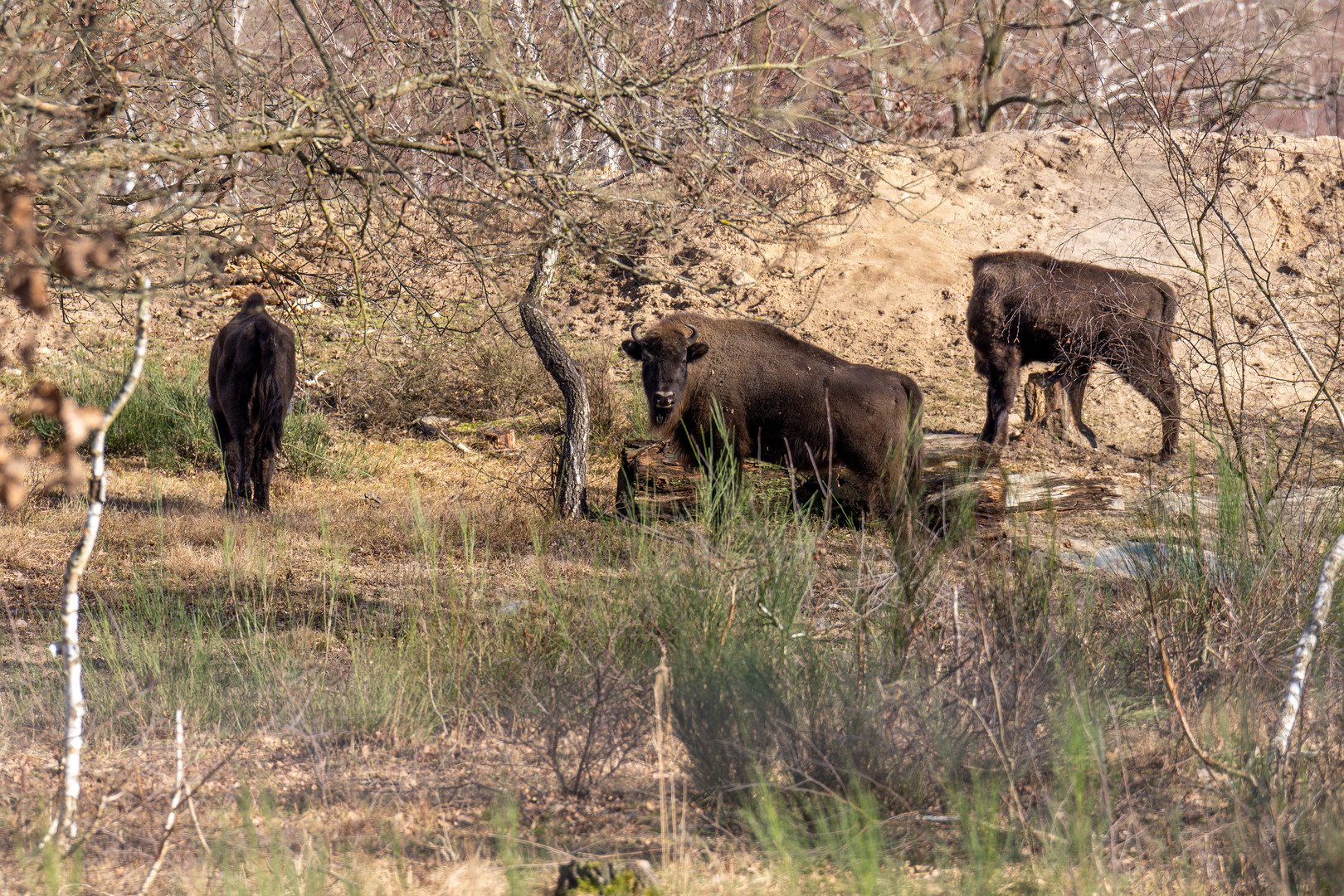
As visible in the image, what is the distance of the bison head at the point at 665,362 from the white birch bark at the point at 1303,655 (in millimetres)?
4884

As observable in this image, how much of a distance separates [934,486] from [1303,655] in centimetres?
475

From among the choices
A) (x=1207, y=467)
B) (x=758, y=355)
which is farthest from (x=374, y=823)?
(x=1207, y=467)

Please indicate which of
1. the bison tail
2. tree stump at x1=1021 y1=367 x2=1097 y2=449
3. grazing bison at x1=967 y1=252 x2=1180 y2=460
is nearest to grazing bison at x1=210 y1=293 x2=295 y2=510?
the bison tail

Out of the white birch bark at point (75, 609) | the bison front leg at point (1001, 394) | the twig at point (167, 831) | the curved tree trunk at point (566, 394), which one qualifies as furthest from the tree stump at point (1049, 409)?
the white birch bark at point (75, 609)

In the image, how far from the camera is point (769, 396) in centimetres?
870

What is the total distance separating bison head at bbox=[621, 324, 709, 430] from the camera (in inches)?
334

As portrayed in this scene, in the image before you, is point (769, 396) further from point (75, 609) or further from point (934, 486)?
point (75, 609)

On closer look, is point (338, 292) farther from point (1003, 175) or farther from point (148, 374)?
point (1003, 175)

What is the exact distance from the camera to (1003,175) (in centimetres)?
1761

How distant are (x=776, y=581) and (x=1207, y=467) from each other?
7.18 m

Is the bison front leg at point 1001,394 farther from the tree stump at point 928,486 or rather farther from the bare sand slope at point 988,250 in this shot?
the bare sand slope at point 988,250

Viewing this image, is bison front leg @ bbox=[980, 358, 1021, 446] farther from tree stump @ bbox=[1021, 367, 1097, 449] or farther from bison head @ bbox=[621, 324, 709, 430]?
bison head @ bbox=[621, 324, 709, 430]

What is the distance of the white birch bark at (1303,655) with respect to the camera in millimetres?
3602

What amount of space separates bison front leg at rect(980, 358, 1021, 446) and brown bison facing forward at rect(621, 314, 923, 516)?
2596 millimetres
